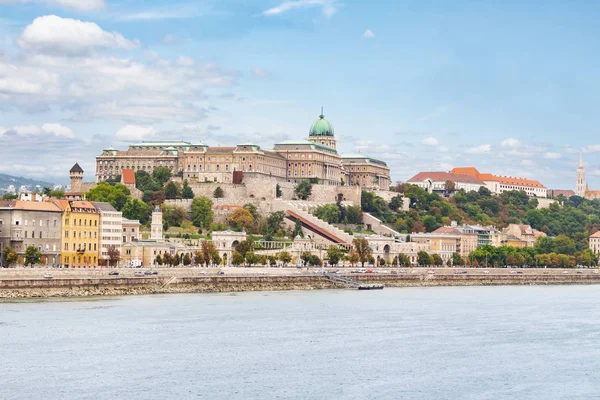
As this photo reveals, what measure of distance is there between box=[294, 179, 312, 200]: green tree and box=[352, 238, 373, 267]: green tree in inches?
643

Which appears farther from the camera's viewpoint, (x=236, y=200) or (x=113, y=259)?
(x=236, y=200)

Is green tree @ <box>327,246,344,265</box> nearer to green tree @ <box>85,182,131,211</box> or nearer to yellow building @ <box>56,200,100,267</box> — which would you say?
green tree @ <box>85,182,131,211</box>

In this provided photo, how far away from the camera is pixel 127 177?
108812 mm

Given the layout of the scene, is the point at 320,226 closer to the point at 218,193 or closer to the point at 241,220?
the point at 241,220

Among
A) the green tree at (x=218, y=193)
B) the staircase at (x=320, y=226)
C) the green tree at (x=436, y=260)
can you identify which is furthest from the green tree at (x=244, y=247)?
the green tree at (x=436, y=260)

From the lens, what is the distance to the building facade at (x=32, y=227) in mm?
72250

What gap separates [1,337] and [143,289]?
22.9m

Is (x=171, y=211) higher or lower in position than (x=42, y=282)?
higher

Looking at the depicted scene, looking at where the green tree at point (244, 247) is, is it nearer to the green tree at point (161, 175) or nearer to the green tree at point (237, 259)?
the green tree at point (237, 259)

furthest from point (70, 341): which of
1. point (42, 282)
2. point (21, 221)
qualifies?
point (21, 221)

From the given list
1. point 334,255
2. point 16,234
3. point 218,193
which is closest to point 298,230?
point 218,193

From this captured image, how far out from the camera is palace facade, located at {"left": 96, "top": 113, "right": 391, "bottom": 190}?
115 meters

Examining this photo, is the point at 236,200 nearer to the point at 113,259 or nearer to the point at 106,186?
the point at 106,186

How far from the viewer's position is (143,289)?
65.2 meters
